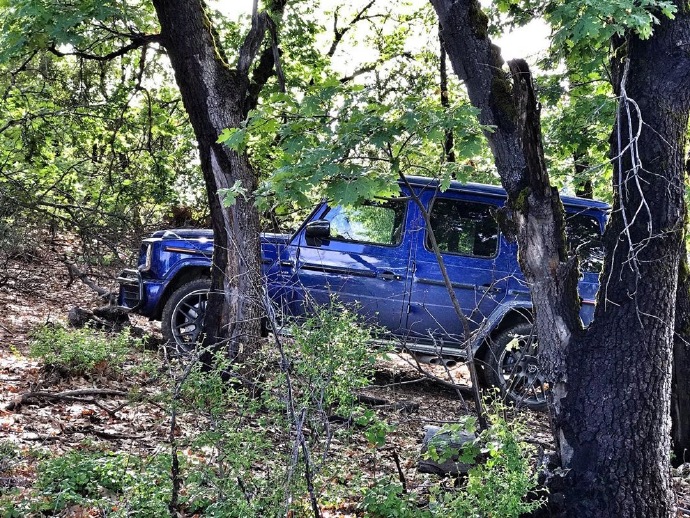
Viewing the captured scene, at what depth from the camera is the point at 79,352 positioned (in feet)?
21.0

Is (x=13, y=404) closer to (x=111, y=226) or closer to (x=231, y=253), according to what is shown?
(x=231, y=253)

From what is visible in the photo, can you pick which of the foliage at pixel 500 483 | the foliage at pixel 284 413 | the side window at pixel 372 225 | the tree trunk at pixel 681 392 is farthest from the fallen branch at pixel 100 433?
the tree trunk at pixel 681 392

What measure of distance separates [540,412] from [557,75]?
347 centimetres

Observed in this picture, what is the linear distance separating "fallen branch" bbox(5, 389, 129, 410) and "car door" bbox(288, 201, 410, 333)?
7.37 feet

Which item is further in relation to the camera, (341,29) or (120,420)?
(341,29)

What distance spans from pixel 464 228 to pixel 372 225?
1.00 metres

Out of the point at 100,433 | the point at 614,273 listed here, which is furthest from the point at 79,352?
the point at 614,273

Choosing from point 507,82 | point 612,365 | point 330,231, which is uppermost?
point 507,82

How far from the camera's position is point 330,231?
Result: 282 inches

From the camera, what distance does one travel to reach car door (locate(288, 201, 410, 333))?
7.14 m

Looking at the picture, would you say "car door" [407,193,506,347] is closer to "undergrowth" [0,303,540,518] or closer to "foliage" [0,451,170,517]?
"undergrowth" [0,303,540,518]

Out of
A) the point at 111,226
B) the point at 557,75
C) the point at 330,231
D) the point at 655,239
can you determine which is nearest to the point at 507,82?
the point at 655,239

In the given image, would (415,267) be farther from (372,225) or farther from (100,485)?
(100,485)

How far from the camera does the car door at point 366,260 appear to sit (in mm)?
7137
